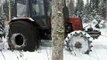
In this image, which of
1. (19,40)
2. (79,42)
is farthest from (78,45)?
(19,40)

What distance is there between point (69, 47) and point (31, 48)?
4.49 ft

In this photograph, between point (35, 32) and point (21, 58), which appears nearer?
point (21, 58)

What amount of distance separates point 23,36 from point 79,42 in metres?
2.06

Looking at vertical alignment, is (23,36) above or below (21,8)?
below

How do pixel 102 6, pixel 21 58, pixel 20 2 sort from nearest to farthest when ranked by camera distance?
Result: pixel 21 58
pixel 20 2
pixel 102 6

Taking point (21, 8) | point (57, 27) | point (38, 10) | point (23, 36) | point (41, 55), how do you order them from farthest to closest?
point (21, 8)
point (38, 10)
point (23, 36)
point (41, 55)
point (57, 27)

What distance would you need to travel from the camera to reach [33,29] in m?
10.1

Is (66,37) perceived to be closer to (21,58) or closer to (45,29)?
(45,29)

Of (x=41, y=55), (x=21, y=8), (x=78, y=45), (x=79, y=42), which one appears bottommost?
(x=41, y=55)

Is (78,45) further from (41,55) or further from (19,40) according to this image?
(19,40)

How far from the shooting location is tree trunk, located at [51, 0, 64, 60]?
15.0ft

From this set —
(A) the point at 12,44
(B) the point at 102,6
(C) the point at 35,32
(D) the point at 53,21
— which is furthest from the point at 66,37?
(B) the point at 102,6

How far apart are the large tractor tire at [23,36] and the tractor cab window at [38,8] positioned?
0.56 m

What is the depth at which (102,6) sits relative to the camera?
43.4 m
